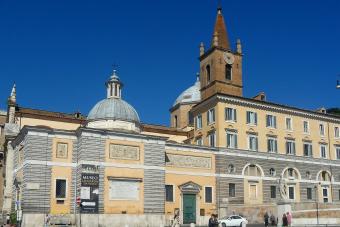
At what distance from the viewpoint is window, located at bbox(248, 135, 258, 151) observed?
181 ft

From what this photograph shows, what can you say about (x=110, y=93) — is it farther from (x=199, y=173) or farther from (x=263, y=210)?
(x=263, y=210)

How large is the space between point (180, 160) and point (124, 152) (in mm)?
6759

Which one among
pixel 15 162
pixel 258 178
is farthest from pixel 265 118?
pixel 15 162

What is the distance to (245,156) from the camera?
5438cm

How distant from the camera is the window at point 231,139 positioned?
53784mm

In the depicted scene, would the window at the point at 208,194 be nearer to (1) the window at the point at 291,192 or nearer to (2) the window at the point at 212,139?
(2) the window at the point at 212,139

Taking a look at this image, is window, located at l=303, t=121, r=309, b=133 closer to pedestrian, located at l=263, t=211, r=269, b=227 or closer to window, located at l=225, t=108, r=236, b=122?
window, located at l=225, t=108, r=236, b=122

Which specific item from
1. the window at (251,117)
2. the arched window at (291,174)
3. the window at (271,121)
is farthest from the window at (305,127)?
the window at (251,117)

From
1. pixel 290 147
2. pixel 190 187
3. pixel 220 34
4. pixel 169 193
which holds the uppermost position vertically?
pixel 220 34

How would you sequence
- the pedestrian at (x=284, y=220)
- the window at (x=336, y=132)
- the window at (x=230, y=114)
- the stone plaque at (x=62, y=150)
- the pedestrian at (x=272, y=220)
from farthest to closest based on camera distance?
1. the window at (x=336, y=132)
2. the window at (x=230, y=114)
3. the pedestrian at (x=272, y=220)
4. the stone plaque at (x=62, y=150)
5. the pedestrian at (x=284, y=220)

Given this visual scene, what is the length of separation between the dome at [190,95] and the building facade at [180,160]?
9720 millimetres

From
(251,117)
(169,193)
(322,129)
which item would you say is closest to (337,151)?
(322,129)

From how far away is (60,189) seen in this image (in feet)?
144

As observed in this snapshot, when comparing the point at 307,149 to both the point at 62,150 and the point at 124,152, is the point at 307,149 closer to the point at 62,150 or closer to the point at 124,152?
the point at 124,152
